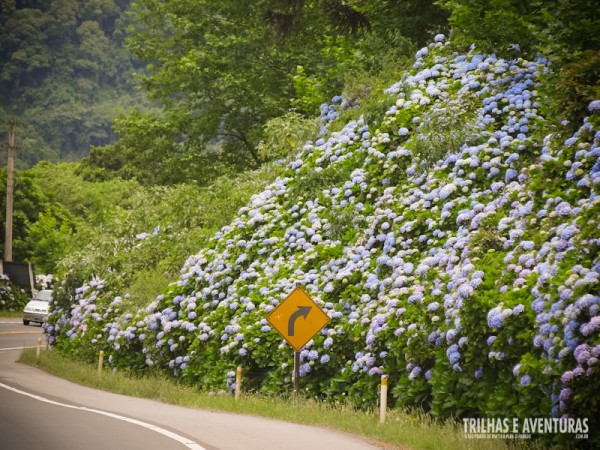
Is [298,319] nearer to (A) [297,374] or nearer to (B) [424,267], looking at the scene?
(A) [297,374]

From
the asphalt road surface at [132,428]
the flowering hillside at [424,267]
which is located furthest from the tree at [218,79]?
the asphalt road surface at [132,428]

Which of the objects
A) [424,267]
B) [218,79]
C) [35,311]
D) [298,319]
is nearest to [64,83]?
[35,311]

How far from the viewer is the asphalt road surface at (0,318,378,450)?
10.2m

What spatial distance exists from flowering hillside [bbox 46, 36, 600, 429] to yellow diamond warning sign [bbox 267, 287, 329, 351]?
0.62 m

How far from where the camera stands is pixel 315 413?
13.1 metres

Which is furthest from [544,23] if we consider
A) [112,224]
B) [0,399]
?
[112,224]

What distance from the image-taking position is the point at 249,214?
64.4 feet

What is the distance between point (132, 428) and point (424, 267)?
4.88 m

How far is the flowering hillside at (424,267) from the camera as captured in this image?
36.6 feet

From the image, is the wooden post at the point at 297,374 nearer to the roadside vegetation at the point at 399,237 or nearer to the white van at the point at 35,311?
the roadside vegetation at the point at 399,237

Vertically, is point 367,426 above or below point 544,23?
below

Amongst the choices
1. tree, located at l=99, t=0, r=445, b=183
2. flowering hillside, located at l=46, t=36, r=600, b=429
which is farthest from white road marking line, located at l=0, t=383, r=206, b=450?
tree, located at l=99, t=0, r=445, b=183

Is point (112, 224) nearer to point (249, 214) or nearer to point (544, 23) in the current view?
point (249, 214)

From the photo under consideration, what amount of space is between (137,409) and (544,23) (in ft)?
31.3
